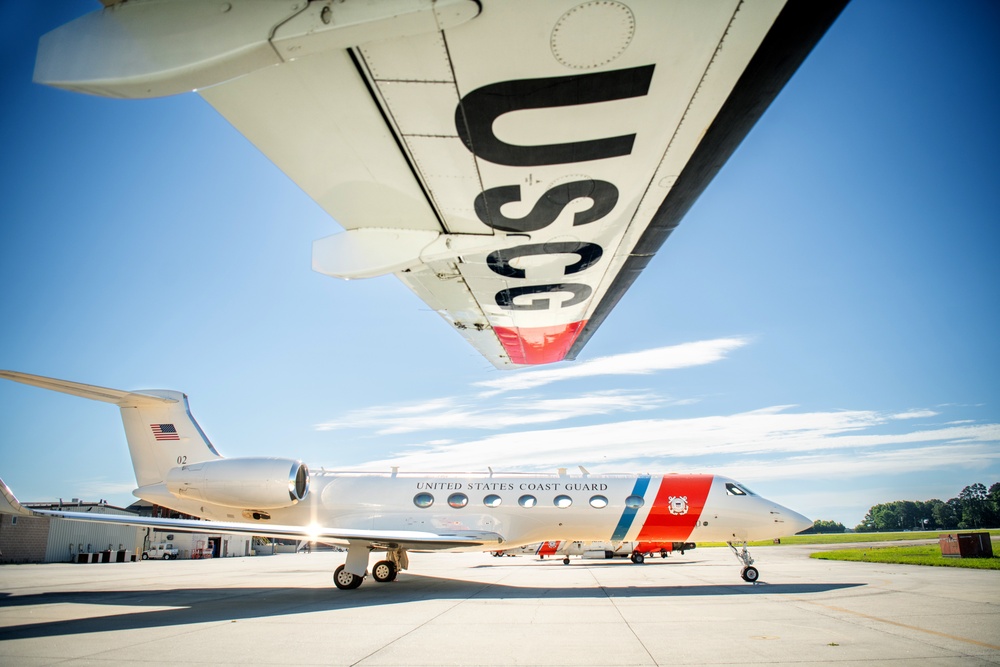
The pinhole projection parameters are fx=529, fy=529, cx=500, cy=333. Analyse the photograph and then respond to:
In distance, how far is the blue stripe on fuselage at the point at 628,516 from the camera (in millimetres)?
11023

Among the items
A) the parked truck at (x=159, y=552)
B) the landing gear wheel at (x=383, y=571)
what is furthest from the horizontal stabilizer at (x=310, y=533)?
the parked truck at (x=159, y=552)

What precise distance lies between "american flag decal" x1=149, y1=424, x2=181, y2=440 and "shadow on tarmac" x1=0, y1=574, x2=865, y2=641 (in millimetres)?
2978

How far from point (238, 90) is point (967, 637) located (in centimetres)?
729

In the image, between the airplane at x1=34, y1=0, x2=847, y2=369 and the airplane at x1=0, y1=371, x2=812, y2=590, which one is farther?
the airplane at x1=0, y1=371, x2=812, y2=590

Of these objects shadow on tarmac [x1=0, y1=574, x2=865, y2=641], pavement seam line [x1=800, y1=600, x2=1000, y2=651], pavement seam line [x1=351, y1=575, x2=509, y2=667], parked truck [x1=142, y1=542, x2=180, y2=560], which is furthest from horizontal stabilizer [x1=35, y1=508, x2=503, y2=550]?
parked truck [x1=142, y1=542, x2=180, y2=560]

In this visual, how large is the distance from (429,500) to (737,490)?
→ 21.5 ft

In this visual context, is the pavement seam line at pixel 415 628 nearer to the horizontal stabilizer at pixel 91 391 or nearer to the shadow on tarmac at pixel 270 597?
the shadow on tarmac at pixel 270 597

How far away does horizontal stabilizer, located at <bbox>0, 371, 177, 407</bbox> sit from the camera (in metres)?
7.94

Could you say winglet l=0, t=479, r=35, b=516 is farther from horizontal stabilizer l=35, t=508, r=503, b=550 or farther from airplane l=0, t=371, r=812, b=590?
airplane l=0, t=371, r=812, b=590

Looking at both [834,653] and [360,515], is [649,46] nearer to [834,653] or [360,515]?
[834,653]

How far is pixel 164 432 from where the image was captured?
1127cm

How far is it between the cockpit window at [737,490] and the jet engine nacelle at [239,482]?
8.98m

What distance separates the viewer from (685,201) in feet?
10.2

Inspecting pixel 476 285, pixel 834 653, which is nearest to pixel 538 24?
pixel 476 285
